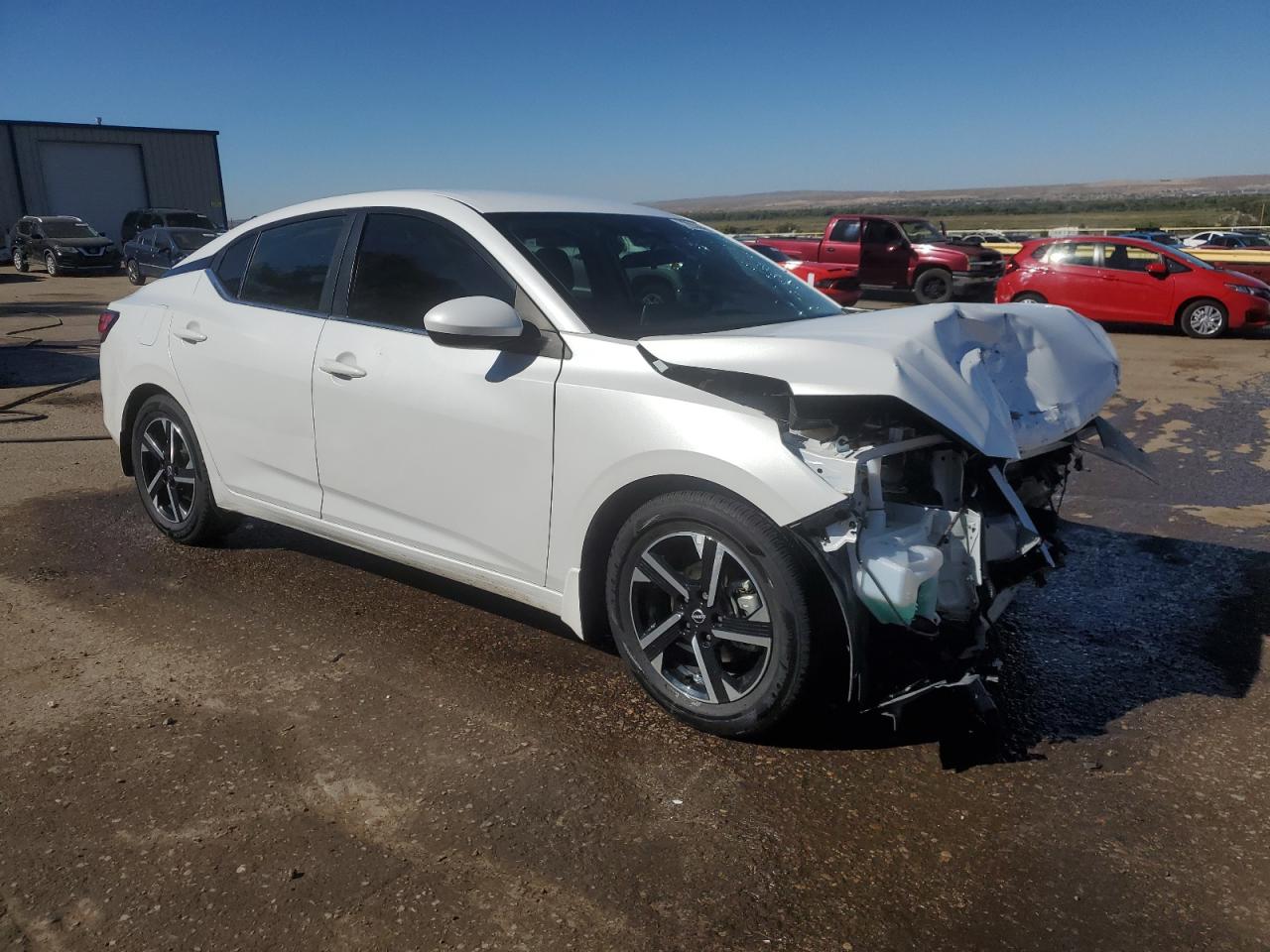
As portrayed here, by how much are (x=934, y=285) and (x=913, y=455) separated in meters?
19.6

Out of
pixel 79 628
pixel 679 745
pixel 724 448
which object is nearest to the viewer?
pixel 724 448

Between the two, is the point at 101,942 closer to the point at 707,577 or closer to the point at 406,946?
the point at 406,946

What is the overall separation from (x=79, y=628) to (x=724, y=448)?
113 inches

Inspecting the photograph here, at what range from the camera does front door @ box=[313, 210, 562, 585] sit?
11.5 feet

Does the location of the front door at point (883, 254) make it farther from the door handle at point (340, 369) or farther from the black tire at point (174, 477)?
the door handle at point (340, 369)

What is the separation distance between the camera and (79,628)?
4152mm

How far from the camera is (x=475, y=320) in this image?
3367mm

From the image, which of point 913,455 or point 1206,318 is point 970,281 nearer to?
point 1206,318

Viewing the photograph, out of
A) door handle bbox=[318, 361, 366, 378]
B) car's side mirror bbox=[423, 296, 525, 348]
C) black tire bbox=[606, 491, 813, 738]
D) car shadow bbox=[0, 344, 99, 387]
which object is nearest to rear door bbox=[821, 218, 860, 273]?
car shadow bbox=[0, 344, 99, 387]

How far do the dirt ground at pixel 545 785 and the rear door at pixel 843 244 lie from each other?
1724 cm

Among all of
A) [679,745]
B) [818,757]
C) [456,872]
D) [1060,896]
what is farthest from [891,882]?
[456,872]

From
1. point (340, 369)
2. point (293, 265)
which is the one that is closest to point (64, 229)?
point (293, 265)

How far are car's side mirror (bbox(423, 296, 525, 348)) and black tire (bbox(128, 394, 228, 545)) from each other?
6.49 ft

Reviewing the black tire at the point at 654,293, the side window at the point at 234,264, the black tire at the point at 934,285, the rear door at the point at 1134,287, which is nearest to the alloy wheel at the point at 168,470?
the side window at the point at 234,264
